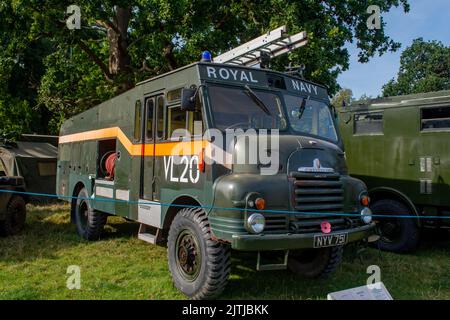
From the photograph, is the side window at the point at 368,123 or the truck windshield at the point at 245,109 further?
the side window at the point at 368,123

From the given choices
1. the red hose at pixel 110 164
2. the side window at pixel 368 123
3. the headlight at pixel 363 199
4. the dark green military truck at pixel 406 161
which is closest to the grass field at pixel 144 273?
the dark green military truck at pixel 406 161

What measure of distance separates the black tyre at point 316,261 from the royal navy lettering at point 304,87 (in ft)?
7.19

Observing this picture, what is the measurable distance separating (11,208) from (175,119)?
4915 millimetres

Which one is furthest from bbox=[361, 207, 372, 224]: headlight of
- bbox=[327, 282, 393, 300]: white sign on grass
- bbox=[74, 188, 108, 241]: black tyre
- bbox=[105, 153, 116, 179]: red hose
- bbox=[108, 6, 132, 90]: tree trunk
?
bbox=[108, 6, 132, 90]: tree trunk

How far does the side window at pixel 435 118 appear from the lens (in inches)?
307

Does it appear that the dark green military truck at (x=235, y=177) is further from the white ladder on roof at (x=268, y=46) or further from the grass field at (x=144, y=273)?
the white ladder on roof at (x=268, y=46)

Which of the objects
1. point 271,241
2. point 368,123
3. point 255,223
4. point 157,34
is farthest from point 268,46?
point 157,34

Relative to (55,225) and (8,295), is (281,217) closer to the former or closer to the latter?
(8,295)

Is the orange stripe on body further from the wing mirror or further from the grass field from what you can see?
the grass field

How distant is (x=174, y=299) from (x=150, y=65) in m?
11.1

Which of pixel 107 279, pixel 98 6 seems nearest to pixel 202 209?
pixel 107 279

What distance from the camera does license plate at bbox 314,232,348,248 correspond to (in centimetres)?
490

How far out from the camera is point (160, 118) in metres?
6.44

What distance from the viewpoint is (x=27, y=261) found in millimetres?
7066
